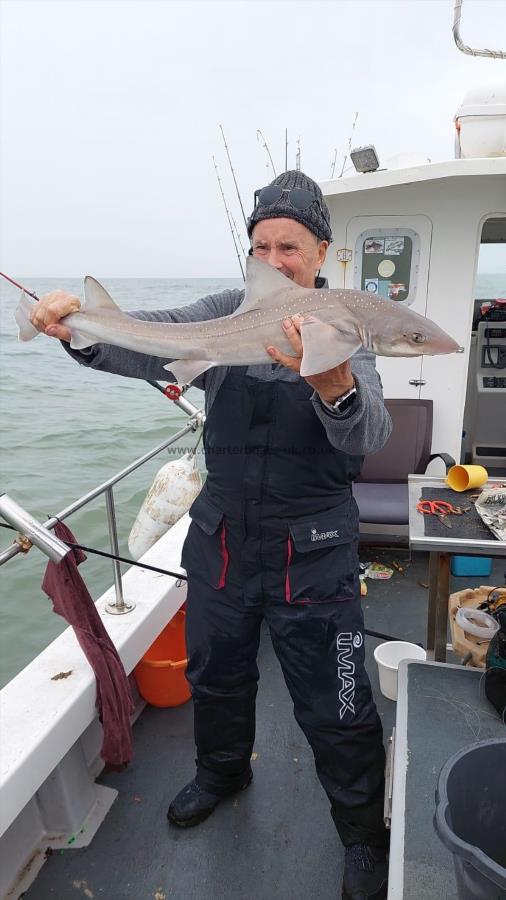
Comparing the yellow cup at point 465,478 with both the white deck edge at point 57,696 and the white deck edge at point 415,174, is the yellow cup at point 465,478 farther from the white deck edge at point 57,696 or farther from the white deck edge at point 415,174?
the white deck edge at point 415,174

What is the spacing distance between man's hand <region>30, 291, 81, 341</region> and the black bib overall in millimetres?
593

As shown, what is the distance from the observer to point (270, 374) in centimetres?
217

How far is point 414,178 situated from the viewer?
4.73m

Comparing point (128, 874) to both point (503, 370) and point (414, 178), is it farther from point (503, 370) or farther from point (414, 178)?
point (503, 370)

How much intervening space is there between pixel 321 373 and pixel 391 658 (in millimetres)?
2516

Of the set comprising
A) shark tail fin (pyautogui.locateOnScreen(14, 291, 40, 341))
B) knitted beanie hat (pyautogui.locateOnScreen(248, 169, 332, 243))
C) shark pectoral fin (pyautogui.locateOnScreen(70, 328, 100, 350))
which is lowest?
shark pectoral fin (pyautogui.locateOnScreen(70, 328, 100, 350))

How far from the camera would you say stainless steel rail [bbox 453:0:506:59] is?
12.4 ft

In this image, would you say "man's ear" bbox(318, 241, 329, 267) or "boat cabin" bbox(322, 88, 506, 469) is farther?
"boat cabin" bbox(322, 88, 506, 469)

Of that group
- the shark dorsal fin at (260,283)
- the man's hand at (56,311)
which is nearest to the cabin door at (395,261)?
the shark dorsal fin at (260,283)

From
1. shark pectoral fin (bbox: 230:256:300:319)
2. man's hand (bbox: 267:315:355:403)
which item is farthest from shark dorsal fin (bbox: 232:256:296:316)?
man's hand (bbox: 267:315:355:403)

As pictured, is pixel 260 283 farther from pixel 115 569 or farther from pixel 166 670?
pixel 166 670

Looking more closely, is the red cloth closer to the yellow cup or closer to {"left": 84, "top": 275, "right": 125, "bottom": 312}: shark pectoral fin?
{"left": 84, "top": 275, "right": 125, "bottom": 312}: shark pectoral fin

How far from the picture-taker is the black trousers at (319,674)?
7.42ft

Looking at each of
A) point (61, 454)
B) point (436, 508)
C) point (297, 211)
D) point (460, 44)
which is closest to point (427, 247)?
point (460, 44)
